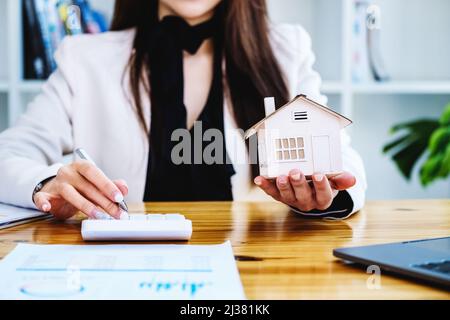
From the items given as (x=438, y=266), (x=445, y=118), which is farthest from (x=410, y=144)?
(x=438, y=266)

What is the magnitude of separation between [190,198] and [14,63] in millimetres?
973

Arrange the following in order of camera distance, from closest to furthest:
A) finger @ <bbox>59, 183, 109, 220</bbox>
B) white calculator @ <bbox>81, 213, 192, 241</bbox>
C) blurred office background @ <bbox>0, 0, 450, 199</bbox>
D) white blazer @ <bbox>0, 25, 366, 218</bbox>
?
1. white calculator @ <bbox>81, 213, 192, 241</bbox>
2. finger @ <bbox>59, 183, 109, 220</bbox>
3. white blazer @ <bbox>0, 25, 366, 218</bbox>
4. blurred office background @ <bbox>0, 0, 450, 199</bbox>

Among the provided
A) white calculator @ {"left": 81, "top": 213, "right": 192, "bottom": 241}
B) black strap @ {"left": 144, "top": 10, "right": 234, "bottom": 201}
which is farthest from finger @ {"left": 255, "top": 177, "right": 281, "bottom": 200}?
black strap @ {"left": 144, "top": 10, "right": 234, "bottom": 201}

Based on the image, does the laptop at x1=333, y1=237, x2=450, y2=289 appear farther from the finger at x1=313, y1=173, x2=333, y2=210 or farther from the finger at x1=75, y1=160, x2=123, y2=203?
the finger at x1=75, y1=160, x2=123, y2=203

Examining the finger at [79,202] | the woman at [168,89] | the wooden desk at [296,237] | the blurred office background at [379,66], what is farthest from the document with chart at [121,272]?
the blurred office background at [379,66]

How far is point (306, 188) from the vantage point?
89 centimetres

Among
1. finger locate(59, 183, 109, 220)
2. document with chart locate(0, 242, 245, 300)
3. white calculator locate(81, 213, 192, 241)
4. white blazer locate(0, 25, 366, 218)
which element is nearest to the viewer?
document with chart locate(0, 242, 245, 300)

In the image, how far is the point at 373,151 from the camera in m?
2.54

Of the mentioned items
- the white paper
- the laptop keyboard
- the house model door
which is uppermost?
the house model door

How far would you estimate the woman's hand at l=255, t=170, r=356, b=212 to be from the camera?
85cm

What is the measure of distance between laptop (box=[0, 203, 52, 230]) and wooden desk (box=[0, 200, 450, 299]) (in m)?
0.02
